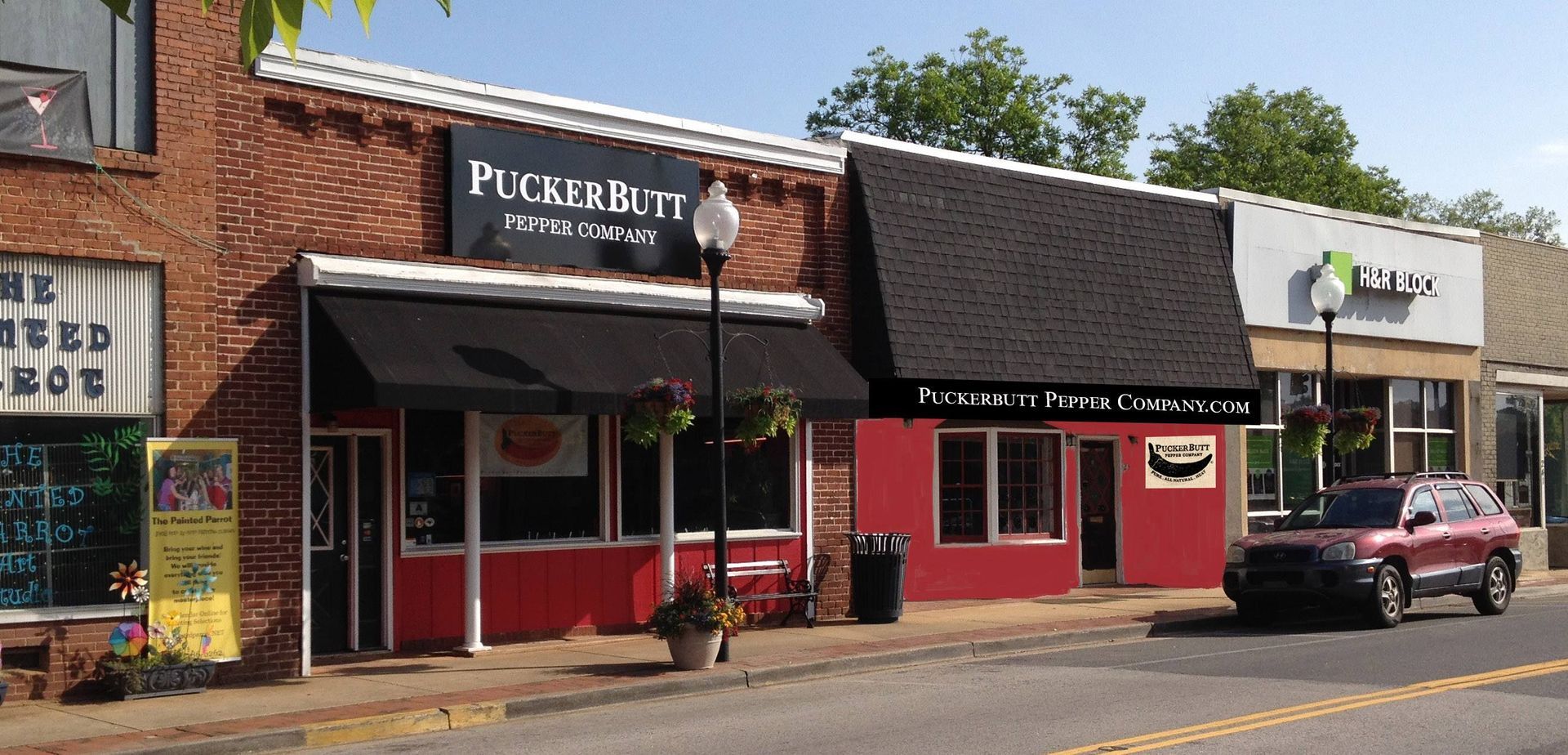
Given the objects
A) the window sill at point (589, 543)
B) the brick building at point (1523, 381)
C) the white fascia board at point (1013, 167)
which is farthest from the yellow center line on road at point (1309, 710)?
the brick building at point (1523, 381)

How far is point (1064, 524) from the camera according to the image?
21312mm

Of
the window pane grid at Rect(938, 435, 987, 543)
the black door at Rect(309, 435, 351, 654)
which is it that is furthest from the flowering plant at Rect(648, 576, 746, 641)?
the window pane grid at Rect(938, 435, 987, 543)

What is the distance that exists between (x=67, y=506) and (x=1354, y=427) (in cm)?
1607

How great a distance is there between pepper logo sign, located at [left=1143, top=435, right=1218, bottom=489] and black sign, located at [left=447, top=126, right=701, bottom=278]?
29.7 feet

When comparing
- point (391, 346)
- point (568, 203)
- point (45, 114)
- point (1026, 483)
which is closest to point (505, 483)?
point (391, 346)

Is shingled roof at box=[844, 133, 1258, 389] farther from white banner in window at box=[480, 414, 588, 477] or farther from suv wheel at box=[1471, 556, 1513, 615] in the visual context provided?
suv wheel at box=[1471, 556, 1513, 615]

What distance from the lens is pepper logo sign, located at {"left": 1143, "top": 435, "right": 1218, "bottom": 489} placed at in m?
22.8

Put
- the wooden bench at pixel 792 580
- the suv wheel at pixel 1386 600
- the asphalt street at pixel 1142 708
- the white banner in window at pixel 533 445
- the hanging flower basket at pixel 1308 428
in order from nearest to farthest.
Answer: the asphalt street at pixel 1142 708, the white banner in window at pixel 533 445, the suv wheel at pixel 1386 600, the wooden bench at pixel 792 580, the hanging flower basket at pixel 1308 428

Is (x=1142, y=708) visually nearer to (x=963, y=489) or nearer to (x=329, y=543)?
(x=329, y=543)

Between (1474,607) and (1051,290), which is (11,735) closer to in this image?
(1051,290)

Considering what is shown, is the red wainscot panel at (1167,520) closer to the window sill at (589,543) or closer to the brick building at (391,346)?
the brick building at (391,346)

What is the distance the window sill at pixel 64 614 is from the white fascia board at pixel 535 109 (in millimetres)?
4709

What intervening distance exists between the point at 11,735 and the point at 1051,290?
1385cm

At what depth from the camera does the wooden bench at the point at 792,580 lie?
16953mm
